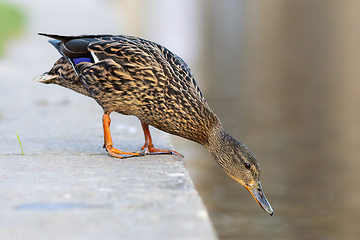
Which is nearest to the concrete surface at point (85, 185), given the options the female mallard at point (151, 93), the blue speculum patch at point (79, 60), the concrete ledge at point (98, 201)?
the concrete ledge at point (98, 201)

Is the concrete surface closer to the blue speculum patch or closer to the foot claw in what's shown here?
the foot claw

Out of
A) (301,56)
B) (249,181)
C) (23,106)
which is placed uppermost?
(249,181)

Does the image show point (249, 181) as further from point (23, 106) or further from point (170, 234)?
point (23, 106)

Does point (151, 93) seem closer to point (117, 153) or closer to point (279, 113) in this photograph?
point (117, 153)

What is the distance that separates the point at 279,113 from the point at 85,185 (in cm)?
602

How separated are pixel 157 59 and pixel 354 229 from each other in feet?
8.56

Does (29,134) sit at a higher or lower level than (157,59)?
lower

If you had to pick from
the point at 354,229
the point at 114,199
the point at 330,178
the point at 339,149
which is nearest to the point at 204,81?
Result: the point at 339,149

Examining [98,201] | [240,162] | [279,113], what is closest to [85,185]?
[98,201]

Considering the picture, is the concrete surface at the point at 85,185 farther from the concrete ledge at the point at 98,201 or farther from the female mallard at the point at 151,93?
the female mallard at the point at 151,93

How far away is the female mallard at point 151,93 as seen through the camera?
12.2 feet

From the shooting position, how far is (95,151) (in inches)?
156

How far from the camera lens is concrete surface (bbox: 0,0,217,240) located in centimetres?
233

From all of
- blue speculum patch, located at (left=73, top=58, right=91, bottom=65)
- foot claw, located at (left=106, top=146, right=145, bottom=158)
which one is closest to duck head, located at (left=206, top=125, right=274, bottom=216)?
foot claw, located at (left=106, top=146, right=145, bottom=158)
